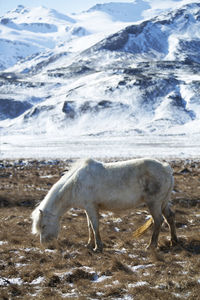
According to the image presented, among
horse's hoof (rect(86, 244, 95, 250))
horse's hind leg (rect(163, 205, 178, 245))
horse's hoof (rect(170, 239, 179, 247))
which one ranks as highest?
horse's hind leg (rect(163, 205, 178, 245))

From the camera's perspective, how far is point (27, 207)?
59.2 feet

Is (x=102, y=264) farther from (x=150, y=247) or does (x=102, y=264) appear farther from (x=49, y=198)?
(x=49, y=198)

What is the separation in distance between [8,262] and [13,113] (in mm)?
174672

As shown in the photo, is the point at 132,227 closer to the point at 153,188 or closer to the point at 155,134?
the point at 153,188

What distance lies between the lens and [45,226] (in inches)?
414

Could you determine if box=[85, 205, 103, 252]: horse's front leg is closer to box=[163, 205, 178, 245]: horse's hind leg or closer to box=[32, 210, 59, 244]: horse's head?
box=[32, 210, 59, 244]: horse's head

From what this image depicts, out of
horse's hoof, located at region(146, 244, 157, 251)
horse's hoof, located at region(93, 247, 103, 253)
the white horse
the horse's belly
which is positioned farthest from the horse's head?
horse's hoof, located at region(146, 244, 157, 251)

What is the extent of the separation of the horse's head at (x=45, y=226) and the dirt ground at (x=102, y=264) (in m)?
0.33

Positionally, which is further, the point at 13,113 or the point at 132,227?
the point at 13,113

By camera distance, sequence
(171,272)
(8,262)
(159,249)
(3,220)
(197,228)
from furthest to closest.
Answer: (3,220), (197,228), (159,249), (8,262), (171,272)

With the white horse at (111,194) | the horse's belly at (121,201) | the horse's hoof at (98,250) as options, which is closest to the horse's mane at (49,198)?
→ the white horse at (111,194)

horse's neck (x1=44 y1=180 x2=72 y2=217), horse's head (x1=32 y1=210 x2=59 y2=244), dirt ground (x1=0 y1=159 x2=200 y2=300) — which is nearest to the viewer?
dirt ground (x1=0 y1=159 x2=200 y2=300)

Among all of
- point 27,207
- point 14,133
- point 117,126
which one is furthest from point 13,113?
point 27,207

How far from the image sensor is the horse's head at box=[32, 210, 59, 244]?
10422mm
